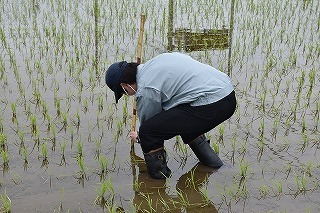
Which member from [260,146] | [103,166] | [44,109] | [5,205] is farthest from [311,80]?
[5,205]

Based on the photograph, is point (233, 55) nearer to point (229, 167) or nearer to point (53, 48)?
point (53, 48)

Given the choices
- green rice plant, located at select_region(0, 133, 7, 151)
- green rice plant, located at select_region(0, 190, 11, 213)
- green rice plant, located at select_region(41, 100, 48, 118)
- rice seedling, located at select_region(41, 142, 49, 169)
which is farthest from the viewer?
green rice plant, located at select_region(41, 100, 48, 118)

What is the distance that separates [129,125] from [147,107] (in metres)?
1.31

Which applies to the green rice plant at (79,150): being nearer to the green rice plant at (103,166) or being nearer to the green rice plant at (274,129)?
the green rice plant at (103,166)

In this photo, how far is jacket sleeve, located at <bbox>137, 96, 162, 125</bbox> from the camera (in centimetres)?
298

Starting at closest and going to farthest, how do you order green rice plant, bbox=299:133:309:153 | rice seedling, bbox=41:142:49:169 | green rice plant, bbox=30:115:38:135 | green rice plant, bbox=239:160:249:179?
green rice plant, bbox=239:160:249:179, rice seedling, bbox=41:142:49:169, green rice plant, bbox=299:133:309:153, green rice plant, bbox=30:115:38:135

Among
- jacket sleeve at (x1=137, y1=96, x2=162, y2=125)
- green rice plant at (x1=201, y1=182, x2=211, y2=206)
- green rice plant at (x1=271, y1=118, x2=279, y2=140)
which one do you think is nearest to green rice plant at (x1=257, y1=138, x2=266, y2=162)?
green rice plant at (x1=271, y1=118, x2=279, y2=140)

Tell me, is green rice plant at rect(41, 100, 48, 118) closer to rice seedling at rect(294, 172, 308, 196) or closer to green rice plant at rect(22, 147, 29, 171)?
green rice plant at rect(22, 147, 29, 171)

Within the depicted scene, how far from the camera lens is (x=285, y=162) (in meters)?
3.64

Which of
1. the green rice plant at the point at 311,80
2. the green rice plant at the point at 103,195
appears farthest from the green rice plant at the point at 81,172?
the green rice plant at the point at 311,80

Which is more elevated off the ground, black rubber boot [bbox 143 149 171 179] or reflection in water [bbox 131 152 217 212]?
black rubber boot [bbox 143 149 171 179]

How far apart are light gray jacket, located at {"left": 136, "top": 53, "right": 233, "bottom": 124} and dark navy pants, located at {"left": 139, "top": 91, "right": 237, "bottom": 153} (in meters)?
0.04

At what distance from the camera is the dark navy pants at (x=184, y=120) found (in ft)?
10.1

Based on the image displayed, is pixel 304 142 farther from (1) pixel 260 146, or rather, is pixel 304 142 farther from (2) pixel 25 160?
(2) pixel 25 160
